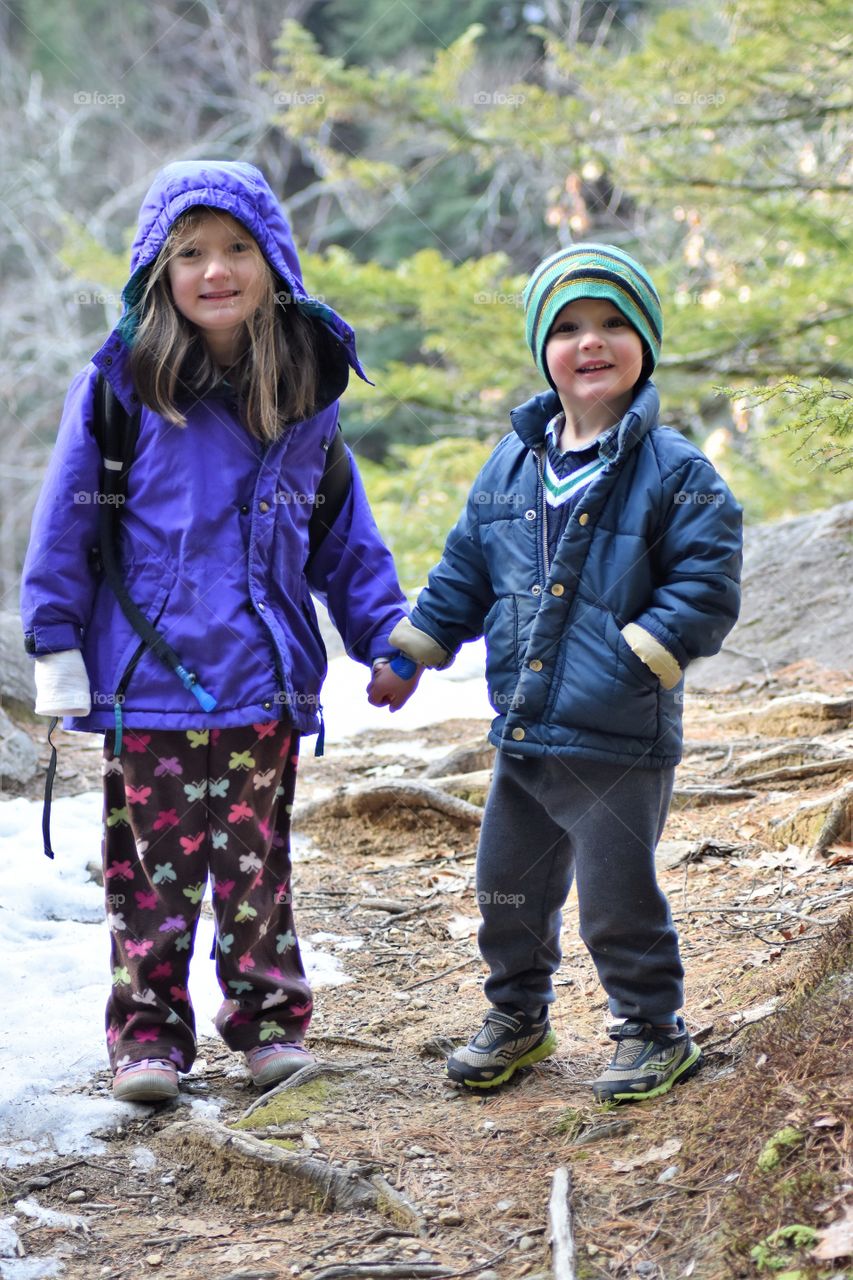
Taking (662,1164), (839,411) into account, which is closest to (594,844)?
(662,1164)

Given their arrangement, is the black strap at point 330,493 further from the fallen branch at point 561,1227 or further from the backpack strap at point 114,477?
the fallen branch at point 561,1227

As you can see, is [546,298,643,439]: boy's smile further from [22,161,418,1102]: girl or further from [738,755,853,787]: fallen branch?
[738,755,853,787]: fallen branch

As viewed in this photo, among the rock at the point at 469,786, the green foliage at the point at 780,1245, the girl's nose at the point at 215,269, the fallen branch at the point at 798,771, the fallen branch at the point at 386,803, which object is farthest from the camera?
the rock at the point at 469,786

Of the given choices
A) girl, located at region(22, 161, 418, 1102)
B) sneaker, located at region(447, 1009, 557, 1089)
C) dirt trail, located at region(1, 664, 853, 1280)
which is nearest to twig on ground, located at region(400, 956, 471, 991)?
dirt trail, located at region(1, 664, 853, 1280)

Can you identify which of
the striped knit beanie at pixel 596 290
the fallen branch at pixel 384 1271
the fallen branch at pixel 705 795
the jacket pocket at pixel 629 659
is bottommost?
the fallen branch at pixel 384 1271

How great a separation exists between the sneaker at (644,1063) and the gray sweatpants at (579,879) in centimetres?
4

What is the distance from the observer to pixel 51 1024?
3320 millimetres

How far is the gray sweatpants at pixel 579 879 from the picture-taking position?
2684 millimetres

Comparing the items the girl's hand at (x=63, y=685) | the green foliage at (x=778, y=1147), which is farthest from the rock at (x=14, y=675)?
the green foliage at (x=778, y=1147)

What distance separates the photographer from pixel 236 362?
314 centimetres

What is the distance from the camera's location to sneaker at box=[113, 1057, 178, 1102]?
2877 mm

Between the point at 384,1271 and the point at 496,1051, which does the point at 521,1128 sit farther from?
the point at 384,1271

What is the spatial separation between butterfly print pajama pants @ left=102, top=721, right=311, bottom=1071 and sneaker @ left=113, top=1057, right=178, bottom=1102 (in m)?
0.04

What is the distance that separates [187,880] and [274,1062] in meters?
0.49
